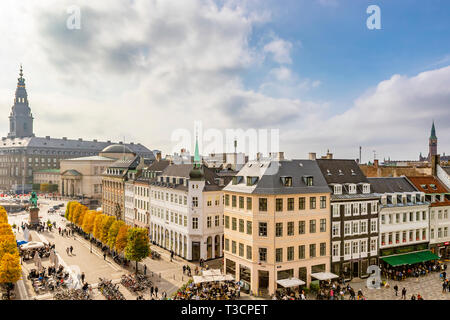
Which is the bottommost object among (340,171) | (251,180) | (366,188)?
(366,188)

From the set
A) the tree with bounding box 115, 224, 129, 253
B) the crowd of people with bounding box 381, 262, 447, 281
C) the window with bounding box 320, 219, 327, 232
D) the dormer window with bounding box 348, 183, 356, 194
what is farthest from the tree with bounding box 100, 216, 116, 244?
the crowd of people with bounding box 381, 262, 447, 281

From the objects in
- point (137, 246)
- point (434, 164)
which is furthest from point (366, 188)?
point (137, 246)

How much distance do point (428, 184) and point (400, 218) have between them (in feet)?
40.2

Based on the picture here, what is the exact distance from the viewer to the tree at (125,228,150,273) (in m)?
48.8

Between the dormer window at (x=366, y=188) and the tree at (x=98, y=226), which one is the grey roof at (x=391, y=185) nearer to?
the dormer window at (x=366, y=188)

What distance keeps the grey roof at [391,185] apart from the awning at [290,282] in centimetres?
2119

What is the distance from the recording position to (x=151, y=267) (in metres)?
53.7

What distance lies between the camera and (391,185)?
180ft

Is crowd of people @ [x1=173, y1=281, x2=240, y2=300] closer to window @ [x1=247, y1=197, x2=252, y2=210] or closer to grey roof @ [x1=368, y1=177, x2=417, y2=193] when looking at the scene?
window @ [x1=247, y1=197, x2=252, y2=210]

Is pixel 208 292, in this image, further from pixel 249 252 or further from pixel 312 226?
pixel 312 226
